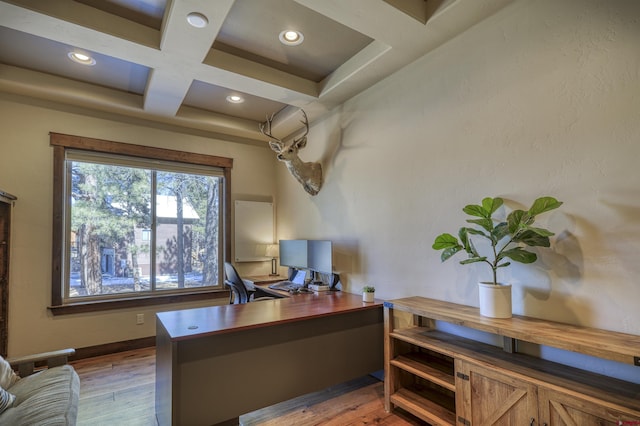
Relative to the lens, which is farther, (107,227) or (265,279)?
(265,279)

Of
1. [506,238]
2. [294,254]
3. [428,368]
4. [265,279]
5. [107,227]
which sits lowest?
[428,368]

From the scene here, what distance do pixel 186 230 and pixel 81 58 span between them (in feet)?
7.31

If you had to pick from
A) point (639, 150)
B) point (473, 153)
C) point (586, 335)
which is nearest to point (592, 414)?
point (586, 335)

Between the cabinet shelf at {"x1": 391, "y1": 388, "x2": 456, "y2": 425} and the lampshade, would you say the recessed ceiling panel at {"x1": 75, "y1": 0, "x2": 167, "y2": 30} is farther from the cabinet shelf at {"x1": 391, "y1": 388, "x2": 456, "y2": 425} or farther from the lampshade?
the cabinet shelf at {"x1": 391, "y1": 388, "x2": 456, "y2": 425}

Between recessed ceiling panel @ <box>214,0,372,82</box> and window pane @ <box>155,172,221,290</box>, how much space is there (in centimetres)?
213

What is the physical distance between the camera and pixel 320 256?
11.5 feet

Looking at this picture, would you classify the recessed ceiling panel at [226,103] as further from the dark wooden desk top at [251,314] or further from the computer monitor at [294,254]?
the dark wooden desk top at [251,314]

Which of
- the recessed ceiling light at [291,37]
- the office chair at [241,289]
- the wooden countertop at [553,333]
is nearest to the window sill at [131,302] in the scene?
the office chair at [241,289]

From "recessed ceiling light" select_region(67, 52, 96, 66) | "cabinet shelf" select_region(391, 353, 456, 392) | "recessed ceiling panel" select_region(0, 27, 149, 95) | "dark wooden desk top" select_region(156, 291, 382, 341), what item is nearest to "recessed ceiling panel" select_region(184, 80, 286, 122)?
"recessed ceiling panel" select_region(0, 27, 149, 95)

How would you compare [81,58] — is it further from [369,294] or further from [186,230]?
[369,294]

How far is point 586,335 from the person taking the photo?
5.03 feet

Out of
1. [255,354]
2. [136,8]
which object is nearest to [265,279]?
[255,354]

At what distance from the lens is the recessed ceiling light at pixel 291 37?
2.62 metres

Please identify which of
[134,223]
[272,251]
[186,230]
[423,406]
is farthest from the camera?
[272,251]
